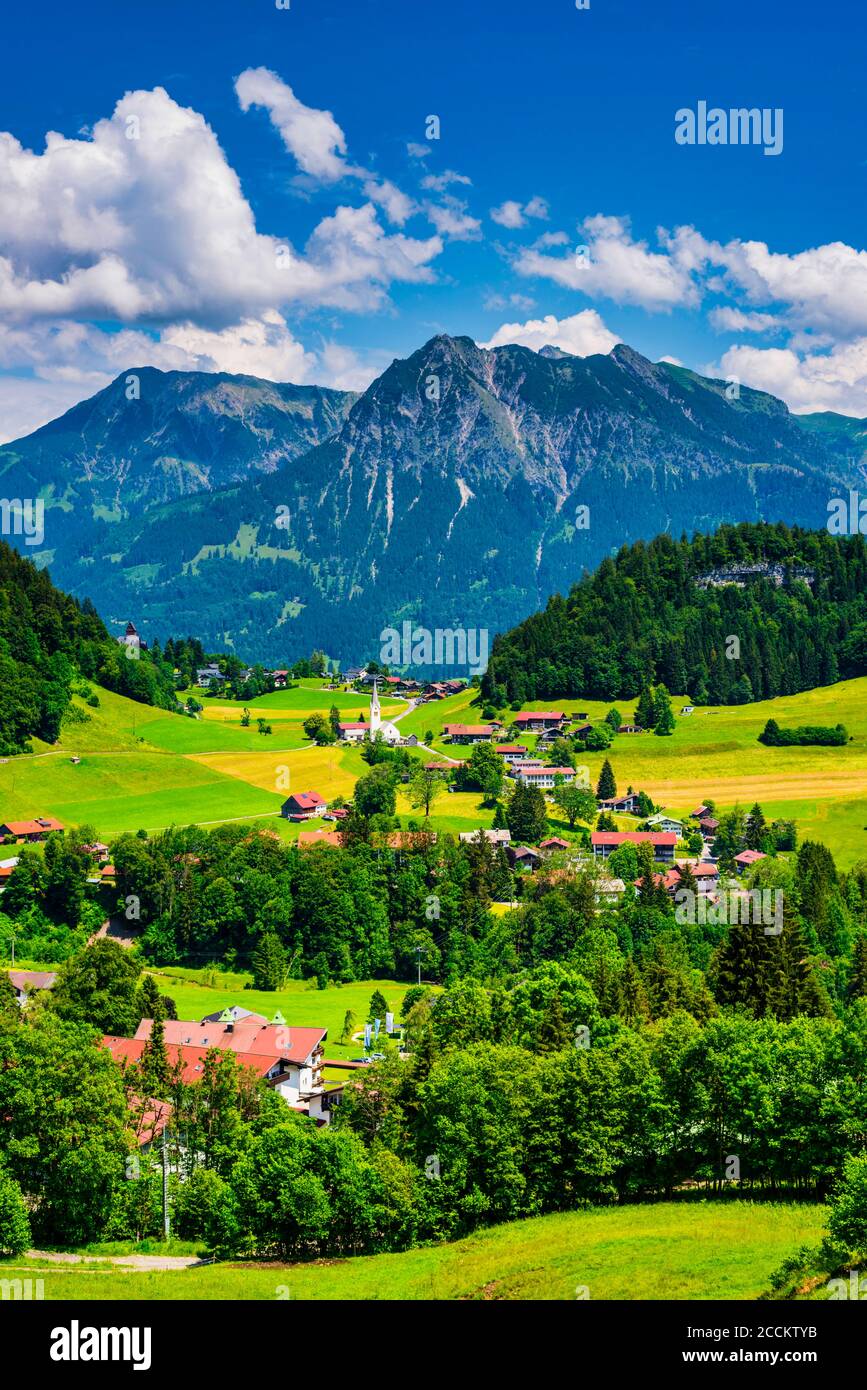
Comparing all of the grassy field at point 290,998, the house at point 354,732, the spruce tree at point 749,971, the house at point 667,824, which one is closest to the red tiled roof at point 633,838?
the house at point 667,824

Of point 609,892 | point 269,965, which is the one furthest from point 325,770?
point 269,965

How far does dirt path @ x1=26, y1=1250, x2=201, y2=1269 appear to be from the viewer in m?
40.1

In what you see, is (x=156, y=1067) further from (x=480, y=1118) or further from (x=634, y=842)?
(x=634, y=842)

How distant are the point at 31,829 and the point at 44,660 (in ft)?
109

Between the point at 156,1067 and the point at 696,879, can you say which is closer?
the point at 156,1067

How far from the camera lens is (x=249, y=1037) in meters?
67.5

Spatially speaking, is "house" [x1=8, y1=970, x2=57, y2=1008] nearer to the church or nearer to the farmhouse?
the farmhouse

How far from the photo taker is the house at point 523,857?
356ft

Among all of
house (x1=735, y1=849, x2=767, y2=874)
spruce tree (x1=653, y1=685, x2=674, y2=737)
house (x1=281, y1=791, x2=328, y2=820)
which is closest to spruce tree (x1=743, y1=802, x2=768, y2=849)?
house (x1=735, y1=849, x2=767, y2=874)

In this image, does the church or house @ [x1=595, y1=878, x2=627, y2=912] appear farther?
the church

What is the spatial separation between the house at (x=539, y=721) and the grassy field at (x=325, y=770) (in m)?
2.67

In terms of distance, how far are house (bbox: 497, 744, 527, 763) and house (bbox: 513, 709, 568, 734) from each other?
8.30 metres

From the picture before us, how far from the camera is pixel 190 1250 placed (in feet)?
138

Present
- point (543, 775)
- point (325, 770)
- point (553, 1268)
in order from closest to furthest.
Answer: point (553, 1268)
point (543, 775)
point (325, 770)
